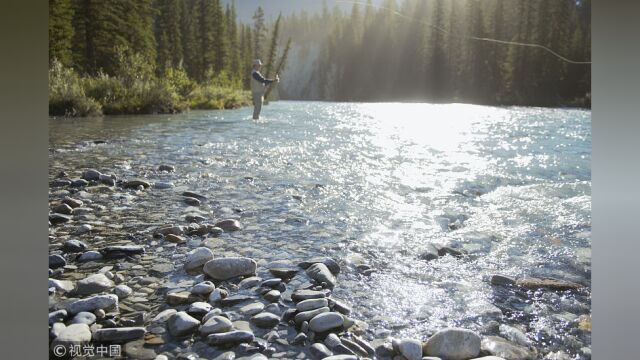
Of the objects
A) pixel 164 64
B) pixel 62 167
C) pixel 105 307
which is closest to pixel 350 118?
pixel 164 64

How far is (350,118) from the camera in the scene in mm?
3855

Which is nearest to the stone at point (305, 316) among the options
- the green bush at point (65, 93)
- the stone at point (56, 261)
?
the stone at point (56, 261)

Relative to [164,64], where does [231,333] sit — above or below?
below

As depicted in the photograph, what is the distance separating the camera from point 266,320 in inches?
81.4

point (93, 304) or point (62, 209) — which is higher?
point (62, 209)

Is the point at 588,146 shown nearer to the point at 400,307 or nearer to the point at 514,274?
the point at 514,274

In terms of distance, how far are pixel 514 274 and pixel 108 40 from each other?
3078 mm

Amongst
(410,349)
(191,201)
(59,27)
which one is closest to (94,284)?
(191,201)

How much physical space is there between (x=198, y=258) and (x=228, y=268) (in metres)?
0.20

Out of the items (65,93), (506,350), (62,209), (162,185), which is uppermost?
(65,93)

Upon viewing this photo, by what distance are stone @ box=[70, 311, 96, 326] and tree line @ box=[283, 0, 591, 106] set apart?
1.91 metres

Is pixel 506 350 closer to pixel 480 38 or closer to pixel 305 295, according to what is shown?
pixel 305 295

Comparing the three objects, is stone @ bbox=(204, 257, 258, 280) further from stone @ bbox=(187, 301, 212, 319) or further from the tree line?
the tree line
